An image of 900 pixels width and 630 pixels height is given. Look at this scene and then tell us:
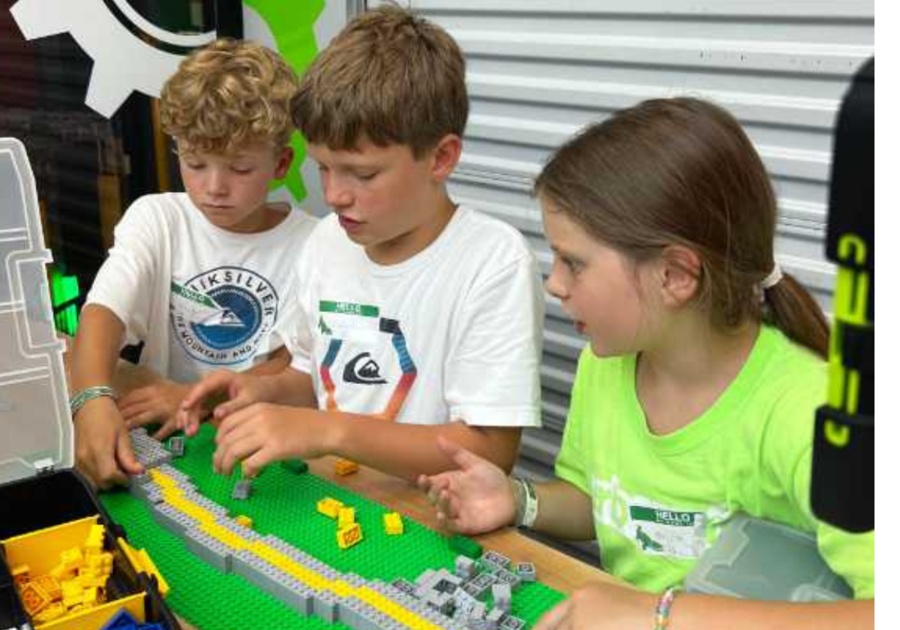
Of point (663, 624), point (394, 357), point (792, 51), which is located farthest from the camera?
point (792, 51)

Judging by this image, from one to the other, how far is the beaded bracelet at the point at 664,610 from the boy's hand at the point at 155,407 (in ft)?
2.89

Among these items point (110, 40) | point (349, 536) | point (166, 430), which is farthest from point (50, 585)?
point (110, 40)

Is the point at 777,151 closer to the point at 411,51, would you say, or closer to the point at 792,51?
the point at 792,51

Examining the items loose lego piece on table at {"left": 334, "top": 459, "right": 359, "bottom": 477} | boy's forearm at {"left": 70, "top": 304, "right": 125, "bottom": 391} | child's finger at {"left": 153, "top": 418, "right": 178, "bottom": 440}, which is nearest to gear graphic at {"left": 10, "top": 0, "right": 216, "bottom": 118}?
boy's forearm at {"left": 70, "top": 304, "right": 125, "bottom": 391}

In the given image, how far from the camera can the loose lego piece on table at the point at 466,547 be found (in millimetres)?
1131

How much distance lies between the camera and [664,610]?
2.93 ft

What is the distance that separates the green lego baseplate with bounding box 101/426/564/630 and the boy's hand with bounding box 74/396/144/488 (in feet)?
0.10

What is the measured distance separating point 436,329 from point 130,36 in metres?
1.60

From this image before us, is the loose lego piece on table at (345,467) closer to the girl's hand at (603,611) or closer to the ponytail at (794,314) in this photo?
the girl's hand at (603,611)

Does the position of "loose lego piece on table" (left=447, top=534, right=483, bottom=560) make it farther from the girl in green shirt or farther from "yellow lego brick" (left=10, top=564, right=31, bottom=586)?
"yellow lego brick" (left=10, top=564, right=31, bottom=586)

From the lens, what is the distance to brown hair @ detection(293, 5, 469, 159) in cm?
144

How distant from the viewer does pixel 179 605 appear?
3.40 feet
